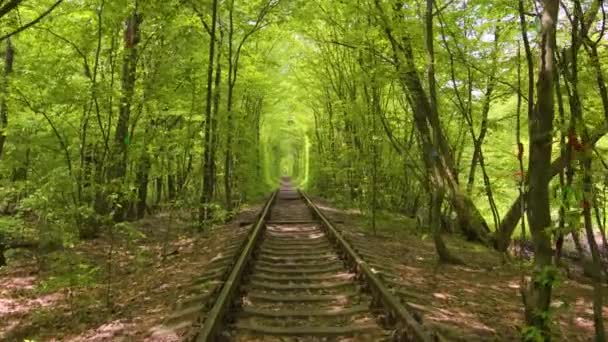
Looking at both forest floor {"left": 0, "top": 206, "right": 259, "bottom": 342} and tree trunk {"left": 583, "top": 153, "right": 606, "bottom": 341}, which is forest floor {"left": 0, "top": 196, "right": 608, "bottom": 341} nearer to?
forest floor {"left": 0, "top": 206, "right": 259, "bottom": 342}

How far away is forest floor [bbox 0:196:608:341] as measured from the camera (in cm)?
477

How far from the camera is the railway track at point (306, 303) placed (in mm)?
4234

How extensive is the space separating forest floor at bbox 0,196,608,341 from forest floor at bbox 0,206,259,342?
2 centimetres

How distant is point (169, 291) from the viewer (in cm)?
622

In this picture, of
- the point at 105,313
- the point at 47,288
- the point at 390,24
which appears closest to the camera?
the point at 105,313

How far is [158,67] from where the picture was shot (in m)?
10.0

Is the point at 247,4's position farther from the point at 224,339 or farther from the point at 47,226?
the point at 224,339

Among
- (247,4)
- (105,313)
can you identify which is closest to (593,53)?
(105,313)

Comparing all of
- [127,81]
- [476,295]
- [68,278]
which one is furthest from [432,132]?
[68,278]

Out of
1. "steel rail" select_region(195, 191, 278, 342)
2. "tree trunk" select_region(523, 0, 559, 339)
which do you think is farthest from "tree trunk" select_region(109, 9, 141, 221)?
"tree trunk" select_region(523, 0, 559, 339)

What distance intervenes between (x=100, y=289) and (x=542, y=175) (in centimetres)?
623

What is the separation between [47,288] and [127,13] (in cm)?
550

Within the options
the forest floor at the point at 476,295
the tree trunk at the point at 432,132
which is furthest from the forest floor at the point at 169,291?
the tree trunk at the point at 432,132

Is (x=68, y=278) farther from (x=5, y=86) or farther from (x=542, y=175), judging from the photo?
(x=542, y=175)
